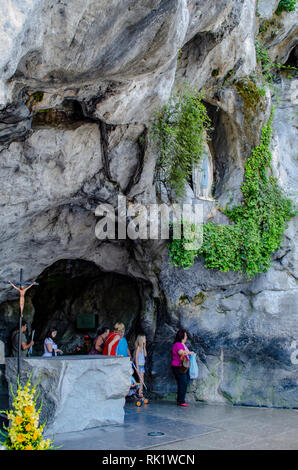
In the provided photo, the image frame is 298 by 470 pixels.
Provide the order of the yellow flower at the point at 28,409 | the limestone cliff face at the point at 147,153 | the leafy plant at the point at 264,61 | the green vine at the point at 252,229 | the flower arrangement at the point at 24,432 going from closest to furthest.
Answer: the flower arrangement at the point at 24,432 → the yellow flower at the point at 28,409 → the limestone cliff face at the point at 147,153 → the green vine at the point at 252,229 → the leafy plant at the point at 264,61

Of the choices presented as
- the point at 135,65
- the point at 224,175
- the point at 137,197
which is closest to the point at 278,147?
the point at 224,175

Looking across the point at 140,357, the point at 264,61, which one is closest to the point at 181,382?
the point at 140,357

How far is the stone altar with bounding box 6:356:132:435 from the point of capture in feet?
21.3

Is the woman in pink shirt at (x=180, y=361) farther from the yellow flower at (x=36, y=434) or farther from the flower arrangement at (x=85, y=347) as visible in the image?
the yellow flower at (x=36, y=434)

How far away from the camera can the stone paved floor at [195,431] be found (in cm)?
579

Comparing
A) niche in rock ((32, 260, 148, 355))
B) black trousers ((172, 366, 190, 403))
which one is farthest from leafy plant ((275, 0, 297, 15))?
black trousers ((172, 366, 190, 403))

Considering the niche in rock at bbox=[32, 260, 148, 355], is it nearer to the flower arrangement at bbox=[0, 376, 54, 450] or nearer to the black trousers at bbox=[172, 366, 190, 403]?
the black trousers at bbox=[172, 366, 190, 403]

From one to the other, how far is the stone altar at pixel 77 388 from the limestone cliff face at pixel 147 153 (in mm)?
2703

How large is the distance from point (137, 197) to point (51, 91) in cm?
335

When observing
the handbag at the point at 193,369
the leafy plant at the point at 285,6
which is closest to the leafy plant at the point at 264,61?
the leafy plant at the point at 285,6

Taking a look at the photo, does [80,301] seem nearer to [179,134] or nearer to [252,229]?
[252,229]

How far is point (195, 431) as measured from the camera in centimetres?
662

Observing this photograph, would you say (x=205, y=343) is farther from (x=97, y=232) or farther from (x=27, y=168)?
(x=27, y=168)

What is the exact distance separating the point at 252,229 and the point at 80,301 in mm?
6138
